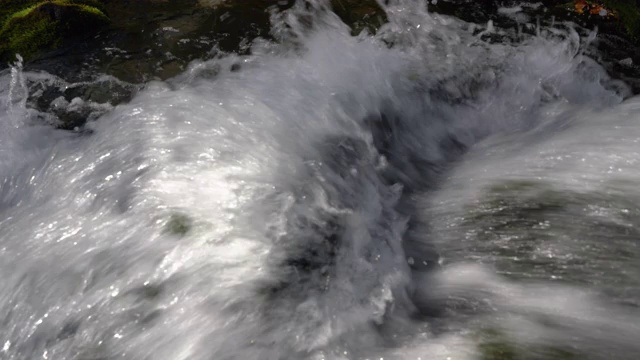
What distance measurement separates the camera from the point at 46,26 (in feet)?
19.1

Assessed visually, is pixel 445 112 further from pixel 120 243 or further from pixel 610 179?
pixel 120 243

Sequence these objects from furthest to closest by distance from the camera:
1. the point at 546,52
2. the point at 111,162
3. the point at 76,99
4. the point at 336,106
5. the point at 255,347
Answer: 1. the point at 546,52
2. the point at 76,99
3. the point at 336,106
4. the point at 111,162
5. the point at 255,347

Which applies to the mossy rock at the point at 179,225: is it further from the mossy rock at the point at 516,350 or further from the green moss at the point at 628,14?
the green moss at the point at 628,14

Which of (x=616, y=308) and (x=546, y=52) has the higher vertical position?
(x=546, y=52)

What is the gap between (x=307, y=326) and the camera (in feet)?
9.66

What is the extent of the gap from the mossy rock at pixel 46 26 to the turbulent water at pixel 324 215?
0.61 m

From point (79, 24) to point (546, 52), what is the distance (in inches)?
188

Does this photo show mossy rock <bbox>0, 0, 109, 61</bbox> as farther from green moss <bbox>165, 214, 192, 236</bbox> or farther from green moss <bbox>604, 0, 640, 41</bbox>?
green moss <bbox>604, 0, 640, 41</bbox>

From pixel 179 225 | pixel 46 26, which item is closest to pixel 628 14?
pixel 179 225

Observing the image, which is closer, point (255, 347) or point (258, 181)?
point (255, 347)

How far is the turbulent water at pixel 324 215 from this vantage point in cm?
290

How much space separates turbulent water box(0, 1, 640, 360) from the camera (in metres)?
2.90

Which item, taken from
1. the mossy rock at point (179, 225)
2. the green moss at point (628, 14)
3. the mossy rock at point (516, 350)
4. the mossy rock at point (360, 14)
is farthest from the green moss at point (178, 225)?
the green moss at point (628, 14)

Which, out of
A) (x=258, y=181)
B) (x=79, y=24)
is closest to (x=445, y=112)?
(x=258, y=181)
